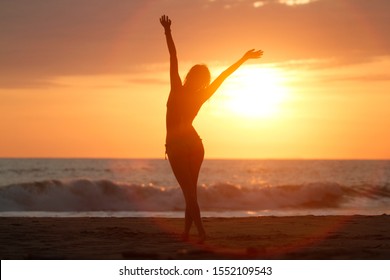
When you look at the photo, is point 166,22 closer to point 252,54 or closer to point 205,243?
point 252,54

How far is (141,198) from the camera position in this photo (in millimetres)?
28328

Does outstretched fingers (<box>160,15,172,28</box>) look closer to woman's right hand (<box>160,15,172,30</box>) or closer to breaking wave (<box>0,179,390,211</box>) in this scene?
woman's right hand (<box>160,15,172,30</box>)

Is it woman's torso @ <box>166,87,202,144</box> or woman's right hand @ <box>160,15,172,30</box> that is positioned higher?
woman's right hand @ <box>160,15,172,30</box>

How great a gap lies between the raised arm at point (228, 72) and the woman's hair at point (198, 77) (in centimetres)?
9

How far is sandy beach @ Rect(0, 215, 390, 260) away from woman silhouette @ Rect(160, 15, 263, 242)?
2.28 ft

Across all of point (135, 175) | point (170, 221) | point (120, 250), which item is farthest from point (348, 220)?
point (135, 175)

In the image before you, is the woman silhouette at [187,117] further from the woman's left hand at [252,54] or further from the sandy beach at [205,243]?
the sandy beach at [205,243]

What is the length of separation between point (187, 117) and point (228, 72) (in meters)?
0.69

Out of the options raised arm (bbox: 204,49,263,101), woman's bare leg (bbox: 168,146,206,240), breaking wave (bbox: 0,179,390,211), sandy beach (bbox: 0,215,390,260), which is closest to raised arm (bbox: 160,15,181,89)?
raised arm (bbox: 204,49,263,101)

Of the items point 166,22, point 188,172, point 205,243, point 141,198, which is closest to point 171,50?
point 166,22

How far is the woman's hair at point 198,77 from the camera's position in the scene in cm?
789

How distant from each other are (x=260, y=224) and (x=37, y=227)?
11.0ft

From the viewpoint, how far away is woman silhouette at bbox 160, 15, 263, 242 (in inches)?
306
